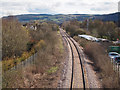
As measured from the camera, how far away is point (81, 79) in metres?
11.3

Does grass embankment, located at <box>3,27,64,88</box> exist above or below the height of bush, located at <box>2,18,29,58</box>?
below

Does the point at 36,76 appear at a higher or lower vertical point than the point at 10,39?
lower

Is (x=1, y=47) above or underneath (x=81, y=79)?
above

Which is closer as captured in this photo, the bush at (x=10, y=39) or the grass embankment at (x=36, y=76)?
the grass embankment at (x=36, y=76)

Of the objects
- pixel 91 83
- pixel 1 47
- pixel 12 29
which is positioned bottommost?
pixel 91 83

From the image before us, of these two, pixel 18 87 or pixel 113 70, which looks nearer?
pixel 18 87

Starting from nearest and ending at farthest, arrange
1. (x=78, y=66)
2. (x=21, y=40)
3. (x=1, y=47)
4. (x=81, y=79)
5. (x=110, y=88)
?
(x=110, y=88), (x=81, y=79), (x=1, y=47), (x=78, y=66), (x=21, y=40)

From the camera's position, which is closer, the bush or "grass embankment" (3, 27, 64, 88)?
"grass embankment" (3, 27, 64, 88)

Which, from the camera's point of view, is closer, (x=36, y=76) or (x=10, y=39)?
(x=36, y=76)

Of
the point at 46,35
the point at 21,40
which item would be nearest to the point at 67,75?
the point at 21,40

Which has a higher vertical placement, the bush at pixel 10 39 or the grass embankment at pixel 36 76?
the bush at pixel 10 39

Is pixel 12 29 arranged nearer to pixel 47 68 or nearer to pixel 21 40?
pixel 21 40

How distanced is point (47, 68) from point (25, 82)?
4187mm

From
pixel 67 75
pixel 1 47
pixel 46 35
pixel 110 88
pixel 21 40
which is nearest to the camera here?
pixel 110 88
